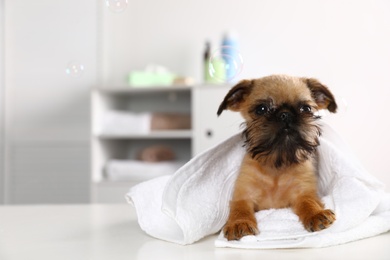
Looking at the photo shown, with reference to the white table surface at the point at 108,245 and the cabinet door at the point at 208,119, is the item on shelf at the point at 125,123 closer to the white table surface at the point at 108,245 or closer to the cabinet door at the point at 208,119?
the cabinet door at the point at 208,119

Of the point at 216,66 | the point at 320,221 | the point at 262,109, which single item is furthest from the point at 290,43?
the point at 320,221

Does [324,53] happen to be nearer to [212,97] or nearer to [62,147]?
[212,97]

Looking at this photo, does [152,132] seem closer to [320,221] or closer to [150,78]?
[150,78]

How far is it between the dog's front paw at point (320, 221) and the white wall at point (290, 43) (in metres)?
1.37

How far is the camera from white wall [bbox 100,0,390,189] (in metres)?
2.29

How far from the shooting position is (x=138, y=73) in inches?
106

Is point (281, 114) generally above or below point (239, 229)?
above

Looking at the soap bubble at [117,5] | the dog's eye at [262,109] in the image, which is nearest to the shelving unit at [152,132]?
the soap bubble at [117,5]

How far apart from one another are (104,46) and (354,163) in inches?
87.1

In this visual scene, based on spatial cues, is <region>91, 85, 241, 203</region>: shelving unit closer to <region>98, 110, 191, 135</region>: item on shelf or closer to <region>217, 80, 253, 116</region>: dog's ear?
<region>98, 110, 191, 135</region>: item on shelf

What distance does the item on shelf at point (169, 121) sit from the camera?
8.69 feet

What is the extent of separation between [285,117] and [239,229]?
20 cm

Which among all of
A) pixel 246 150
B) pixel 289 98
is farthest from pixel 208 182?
pixel 289 98

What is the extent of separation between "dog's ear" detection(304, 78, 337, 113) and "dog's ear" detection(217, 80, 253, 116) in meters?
0.11
